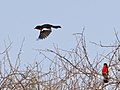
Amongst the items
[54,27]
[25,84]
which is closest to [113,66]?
[25,84]

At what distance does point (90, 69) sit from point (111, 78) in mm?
252

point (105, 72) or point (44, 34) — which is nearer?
point (105, 72)

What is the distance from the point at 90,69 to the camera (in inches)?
138

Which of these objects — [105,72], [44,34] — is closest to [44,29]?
[44,34]

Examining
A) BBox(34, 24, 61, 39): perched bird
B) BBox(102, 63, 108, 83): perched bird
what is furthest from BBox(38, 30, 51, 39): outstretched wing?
BBox(102, 63, 108, 83): perched bird

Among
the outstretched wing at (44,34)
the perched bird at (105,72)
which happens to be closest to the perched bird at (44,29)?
the outstretched wing at (44,34)

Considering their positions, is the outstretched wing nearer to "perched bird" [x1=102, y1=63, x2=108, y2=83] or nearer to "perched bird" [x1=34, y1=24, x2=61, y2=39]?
"perched bird" [x1=34, y1=24, x2=61, y2=39]

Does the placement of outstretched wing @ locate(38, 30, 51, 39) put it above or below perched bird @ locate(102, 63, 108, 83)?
above

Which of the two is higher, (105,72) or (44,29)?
(44,29)

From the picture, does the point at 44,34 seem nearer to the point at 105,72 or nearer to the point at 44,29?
the point at 44,29


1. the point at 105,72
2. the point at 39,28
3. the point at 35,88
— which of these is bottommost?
the point at 35,88

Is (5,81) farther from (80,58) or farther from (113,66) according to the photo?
(113,66)

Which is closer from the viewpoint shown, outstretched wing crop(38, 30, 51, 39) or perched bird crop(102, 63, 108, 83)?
perched bird crop(102, 63, 108, 83)

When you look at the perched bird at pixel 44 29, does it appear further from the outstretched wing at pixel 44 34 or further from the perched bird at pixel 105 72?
the perched bird at pixel 105 72
